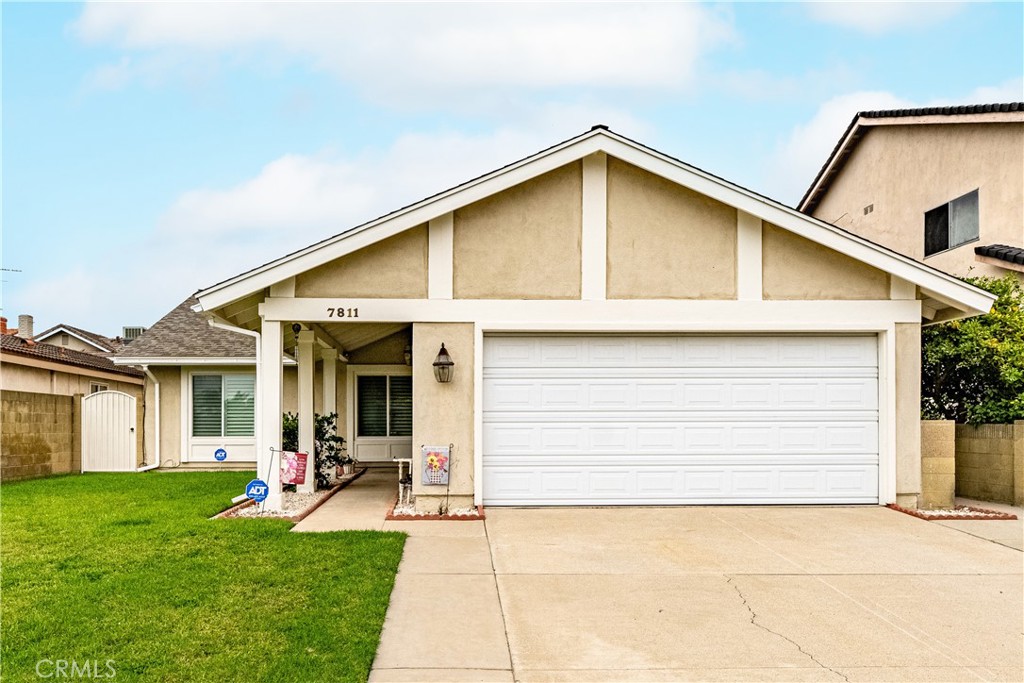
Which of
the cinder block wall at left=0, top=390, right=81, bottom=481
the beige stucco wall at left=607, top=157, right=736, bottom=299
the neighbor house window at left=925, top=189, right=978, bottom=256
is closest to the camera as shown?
the beige stucco wall at left=607, top=157, right=736, bottom=299

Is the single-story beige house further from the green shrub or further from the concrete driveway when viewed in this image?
the green shrub

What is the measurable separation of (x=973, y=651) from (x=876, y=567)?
233 cm

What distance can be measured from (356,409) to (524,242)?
8.65m

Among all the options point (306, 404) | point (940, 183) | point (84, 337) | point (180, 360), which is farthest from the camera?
point (84, 337)

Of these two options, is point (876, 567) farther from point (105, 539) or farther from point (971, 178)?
point (971, 178)

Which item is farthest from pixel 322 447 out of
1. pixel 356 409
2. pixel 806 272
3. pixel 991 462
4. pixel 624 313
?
pixel 991 462

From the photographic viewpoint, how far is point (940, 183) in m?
17.0

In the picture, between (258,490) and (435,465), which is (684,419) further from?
(258,490)

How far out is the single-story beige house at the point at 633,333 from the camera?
10.6m

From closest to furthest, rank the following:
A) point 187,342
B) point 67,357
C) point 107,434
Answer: point 107,434 < point 187,342 < point 67,357

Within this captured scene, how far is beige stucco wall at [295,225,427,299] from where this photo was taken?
10.7m

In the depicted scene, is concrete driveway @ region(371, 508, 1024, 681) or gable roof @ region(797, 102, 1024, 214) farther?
gable roof @ region(797, 102, 1024, 214)

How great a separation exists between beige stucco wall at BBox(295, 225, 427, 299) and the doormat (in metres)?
7.10

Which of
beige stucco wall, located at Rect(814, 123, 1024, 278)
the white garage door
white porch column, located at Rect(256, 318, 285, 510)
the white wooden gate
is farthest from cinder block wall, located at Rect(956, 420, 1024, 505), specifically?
the white wooden gate
